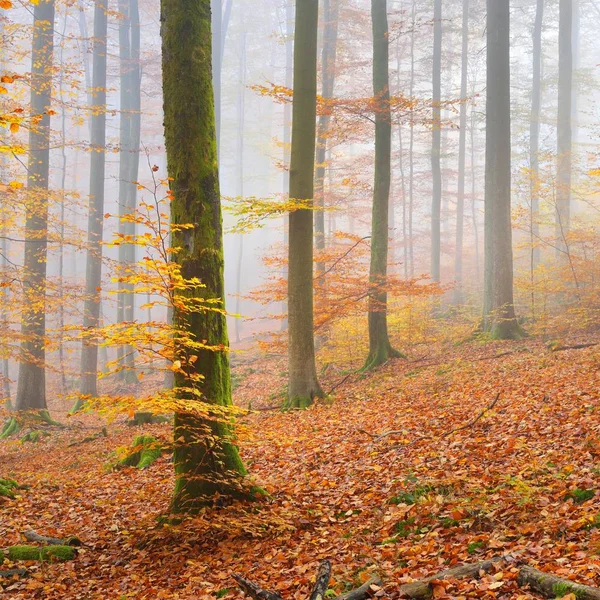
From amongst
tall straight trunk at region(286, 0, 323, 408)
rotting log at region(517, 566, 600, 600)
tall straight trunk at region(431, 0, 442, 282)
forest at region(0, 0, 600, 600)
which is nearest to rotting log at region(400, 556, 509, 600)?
forest at region(0, 0, 600, 600)

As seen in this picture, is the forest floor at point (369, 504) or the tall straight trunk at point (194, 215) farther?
the tall straight trunk at point (194, 215)

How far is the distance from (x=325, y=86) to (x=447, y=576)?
18.8 m

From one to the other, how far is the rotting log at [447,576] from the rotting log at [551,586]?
0.97 feet

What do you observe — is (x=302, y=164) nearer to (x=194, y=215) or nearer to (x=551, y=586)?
(x=194, y=215)

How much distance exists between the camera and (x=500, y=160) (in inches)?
582

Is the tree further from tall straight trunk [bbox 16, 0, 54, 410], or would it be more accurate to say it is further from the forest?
tall straight trunk [bbox 16, 0, 54, 410]

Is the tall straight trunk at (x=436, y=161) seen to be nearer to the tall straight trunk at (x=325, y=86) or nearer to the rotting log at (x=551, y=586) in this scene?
the tall straight trunk at (x=325, y=86)

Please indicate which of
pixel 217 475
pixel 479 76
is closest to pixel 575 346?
pixel 217 475

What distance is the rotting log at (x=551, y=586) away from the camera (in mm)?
3309

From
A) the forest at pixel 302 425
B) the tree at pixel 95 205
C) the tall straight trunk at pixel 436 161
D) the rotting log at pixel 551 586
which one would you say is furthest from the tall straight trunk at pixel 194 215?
the tall straight trunk at pixel 436 161

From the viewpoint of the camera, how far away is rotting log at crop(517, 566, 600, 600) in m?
3.31

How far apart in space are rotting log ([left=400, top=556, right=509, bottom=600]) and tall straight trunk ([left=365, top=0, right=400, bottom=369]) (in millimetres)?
9551

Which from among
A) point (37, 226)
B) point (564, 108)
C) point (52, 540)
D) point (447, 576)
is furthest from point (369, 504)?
point (564, 108)

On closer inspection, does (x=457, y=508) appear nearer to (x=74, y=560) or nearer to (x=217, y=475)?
(x=217, y=475)
